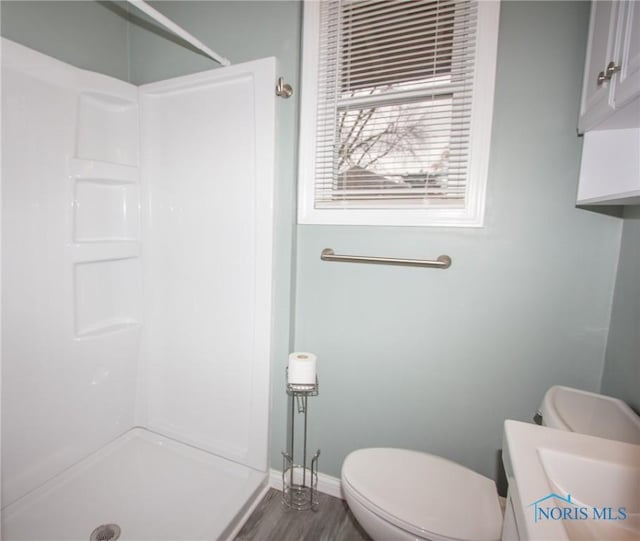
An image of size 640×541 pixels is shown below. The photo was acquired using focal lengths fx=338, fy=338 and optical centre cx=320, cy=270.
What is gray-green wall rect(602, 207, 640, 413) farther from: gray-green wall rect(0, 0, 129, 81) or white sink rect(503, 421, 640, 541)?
gray-green wall rect(0, 0, 129, 81)

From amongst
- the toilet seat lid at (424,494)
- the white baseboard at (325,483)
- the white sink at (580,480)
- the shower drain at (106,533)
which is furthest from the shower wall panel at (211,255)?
the white sink at (580,480)

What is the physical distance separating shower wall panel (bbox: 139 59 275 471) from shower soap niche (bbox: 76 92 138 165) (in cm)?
6

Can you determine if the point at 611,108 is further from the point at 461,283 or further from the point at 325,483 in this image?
the point at 325,483

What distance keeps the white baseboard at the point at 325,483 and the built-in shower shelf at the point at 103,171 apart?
1.63 metres

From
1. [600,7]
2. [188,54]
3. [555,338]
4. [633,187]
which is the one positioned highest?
[188,54]

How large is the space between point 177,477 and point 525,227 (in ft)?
6.10

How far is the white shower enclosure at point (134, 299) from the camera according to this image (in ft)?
4.39

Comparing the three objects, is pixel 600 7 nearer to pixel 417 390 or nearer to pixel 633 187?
pixel 633 187

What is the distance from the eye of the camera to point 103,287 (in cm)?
166

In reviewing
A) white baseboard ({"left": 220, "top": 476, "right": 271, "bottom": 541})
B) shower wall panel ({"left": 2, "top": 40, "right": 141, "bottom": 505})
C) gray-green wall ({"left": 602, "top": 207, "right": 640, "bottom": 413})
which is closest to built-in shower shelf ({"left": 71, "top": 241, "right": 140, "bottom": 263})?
shower wall panel ({"left": 2, "top": 40, "right": 141, "bottom": 505})

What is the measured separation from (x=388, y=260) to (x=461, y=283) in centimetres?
30

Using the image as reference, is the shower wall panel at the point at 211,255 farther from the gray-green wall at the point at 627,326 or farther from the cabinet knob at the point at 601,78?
the gray-green wall at the point at 627,326

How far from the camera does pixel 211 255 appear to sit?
5.32 ft

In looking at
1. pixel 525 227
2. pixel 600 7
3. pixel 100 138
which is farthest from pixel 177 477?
pixel 600 7
